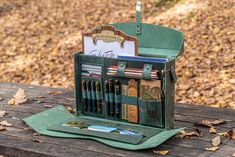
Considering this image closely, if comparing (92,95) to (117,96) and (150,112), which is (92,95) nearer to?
(117,96)

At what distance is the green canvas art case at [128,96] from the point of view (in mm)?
3436

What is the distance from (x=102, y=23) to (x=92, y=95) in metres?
5.14

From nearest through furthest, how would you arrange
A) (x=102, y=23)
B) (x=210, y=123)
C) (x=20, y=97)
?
(x=210, y=123)
(x=20, y=97)
(x=102, y=23)

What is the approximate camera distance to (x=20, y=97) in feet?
14.5

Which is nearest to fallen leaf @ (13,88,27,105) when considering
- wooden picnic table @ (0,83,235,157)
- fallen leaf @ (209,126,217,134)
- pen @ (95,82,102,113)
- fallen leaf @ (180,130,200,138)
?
wooden picnic table @ (0,83,235,157)

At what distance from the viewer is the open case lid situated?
356 centimetres

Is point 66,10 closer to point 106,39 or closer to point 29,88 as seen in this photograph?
point 29,88

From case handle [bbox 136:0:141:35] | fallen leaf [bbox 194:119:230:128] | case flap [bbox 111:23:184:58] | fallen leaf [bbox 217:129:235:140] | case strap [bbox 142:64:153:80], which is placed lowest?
fallen leaf [bbox 217:129:235:140]

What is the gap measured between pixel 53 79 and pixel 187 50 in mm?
1791

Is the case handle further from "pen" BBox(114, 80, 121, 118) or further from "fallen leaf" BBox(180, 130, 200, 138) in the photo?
"fallen leaf" BBox(180, 130, 200, 138)

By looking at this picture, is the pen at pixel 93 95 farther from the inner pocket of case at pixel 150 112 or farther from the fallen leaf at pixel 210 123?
the fallen leaf at pixel 210 123

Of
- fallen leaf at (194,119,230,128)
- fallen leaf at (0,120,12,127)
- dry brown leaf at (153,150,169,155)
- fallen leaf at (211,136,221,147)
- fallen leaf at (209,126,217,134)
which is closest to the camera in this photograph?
dry brown leaf at (153,150,169,155)

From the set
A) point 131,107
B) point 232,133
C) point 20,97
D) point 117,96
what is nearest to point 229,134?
point 232,133

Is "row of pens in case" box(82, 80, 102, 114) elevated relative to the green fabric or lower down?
elevated
